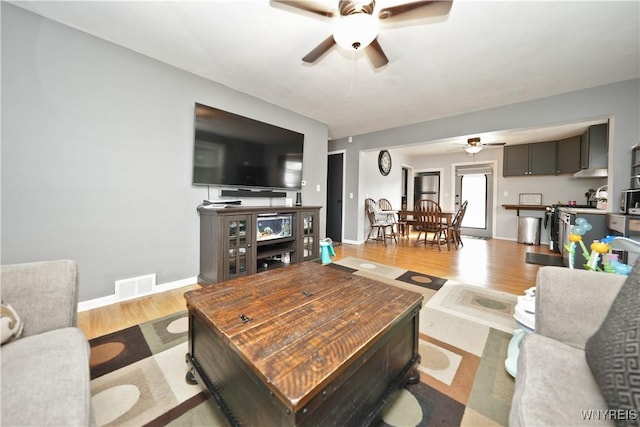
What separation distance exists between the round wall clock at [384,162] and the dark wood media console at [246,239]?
3.14m

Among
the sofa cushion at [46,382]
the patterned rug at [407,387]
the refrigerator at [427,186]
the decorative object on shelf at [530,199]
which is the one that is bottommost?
the patterned rug at [407,387]

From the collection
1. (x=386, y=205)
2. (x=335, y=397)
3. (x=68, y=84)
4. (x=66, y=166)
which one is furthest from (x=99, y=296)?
(x=386, y=205)

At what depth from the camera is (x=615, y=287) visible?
2.99ft

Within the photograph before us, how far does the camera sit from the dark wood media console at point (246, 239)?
2.49 m

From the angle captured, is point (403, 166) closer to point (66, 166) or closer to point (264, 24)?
point (264, 24)

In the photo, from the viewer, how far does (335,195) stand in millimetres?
5508

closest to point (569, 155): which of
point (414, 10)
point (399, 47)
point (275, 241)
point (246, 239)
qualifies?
point (399, 47)

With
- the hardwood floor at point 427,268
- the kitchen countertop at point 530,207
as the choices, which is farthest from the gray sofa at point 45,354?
the kitchen countertop at point 530,207

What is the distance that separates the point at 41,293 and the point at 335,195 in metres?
4.82

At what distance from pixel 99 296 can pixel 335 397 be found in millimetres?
2419

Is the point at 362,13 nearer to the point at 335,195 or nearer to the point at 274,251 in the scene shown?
the point at 274,251

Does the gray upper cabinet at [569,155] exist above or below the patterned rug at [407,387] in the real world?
above

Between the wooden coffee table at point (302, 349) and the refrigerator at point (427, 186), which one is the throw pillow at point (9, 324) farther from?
the refrigerator at point (427, 186)

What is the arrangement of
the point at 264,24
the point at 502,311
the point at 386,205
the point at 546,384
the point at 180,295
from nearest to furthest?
the point at 546,384 → the point at 264,24 → the point at 502,311 → the point at 180,295 → the point at 386,205
